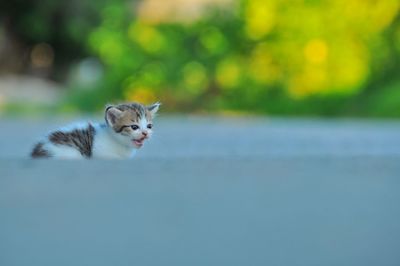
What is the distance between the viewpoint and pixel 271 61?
43.0 feet

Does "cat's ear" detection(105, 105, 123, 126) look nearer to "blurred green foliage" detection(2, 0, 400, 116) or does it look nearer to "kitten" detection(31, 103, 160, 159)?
"kitten" detection(31, 103, 160, 159)

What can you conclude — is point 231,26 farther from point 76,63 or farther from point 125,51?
point 76,63

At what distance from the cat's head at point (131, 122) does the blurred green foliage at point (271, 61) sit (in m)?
10.4

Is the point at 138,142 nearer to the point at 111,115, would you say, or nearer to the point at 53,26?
the point at 111,115

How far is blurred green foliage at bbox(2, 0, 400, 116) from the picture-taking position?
1280cm

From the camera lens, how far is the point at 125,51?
45.3ft

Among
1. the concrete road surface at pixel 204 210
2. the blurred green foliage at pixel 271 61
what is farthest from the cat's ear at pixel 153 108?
the blurred green foliage at pixel 271 61

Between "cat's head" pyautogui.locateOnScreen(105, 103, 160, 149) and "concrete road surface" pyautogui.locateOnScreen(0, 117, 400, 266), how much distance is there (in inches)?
15.1

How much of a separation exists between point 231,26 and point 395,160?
10.7 meters

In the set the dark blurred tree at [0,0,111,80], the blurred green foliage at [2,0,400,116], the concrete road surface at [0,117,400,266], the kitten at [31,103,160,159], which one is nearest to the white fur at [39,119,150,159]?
the kitten at [31,103,160,159]

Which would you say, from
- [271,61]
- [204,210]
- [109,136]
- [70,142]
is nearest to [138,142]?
[109,136]

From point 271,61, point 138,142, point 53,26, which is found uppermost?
point 53,26

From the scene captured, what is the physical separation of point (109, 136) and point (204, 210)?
29.5 inches

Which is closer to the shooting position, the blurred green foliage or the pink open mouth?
the pink open mouth
